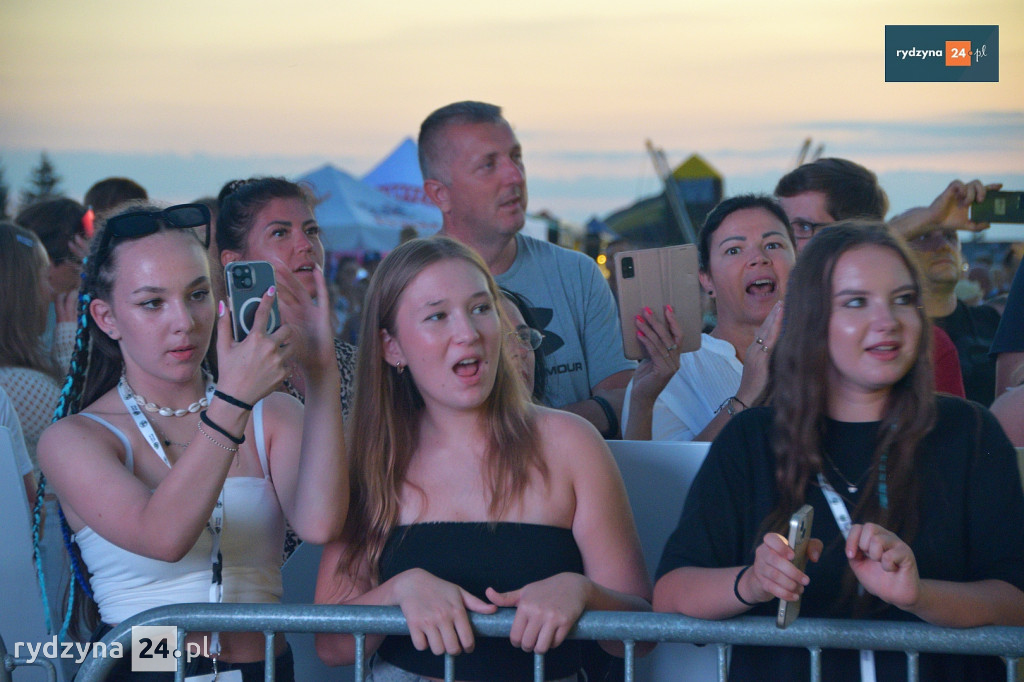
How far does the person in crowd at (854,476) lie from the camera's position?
1718 mm

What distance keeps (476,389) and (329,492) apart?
1.24 feet

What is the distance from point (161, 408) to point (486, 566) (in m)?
0.84

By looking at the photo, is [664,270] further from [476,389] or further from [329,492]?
[329,492]

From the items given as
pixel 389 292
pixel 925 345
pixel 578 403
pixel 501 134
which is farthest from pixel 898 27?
pixel 389 292

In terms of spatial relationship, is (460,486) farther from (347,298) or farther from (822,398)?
(347,298)

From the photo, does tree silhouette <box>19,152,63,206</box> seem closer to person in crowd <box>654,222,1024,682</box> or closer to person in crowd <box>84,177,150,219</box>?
person in crowd <box>84,177,150,219</box>

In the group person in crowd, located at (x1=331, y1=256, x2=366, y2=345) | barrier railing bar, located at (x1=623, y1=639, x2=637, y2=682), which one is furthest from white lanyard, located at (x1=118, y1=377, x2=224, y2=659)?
person in crowd, located at (x1=331, y1=256, x2=366, y2=345)

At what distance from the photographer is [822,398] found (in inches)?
74.2

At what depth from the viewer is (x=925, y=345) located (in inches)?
74.0

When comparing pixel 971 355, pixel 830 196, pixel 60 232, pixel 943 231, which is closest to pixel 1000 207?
pixel 943 231

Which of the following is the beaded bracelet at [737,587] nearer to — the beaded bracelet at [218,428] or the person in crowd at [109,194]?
the beaded bracelet at [218,428]

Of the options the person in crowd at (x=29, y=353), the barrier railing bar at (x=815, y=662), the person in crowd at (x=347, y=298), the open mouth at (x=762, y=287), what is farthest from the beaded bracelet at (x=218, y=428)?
the person in crowd at (x=347, y=298)

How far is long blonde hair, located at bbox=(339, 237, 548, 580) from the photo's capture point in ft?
6.50

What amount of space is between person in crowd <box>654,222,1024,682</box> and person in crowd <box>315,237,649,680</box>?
8.2 inches
